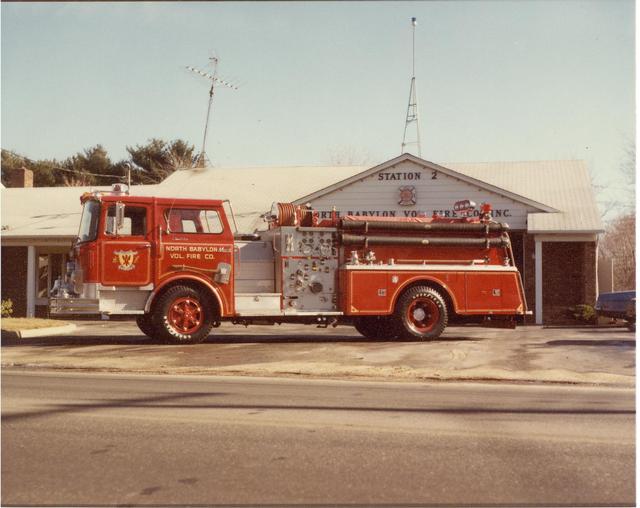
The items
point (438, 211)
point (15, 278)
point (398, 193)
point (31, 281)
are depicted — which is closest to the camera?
point (438, 211)

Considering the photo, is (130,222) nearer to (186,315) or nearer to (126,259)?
(126,259)

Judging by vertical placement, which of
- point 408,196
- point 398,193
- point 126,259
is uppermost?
point 398,193

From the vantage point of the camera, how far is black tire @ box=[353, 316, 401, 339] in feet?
52.3

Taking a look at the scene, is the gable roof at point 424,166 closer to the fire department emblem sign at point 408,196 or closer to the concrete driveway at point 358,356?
the fire department emblem sign at point 408,196

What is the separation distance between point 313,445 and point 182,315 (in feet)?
28.5

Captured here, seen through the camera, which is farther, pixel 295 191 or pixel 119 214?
pixel 295 191

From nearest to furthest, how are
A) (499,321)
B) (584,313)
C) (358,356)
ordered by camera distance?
(358,356)
(499,321)
(584,313)

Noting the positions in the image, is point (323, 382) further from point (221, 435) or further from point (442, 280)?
point (442, 280)

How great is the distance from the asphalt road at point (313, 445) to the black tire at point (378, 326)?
6.25m

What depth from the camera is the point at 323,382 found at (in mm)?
10219

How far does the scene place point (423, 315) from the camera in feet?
52.1

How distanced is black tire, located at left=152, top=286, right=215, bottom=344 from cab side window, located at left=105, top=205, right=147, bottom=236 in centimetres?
121

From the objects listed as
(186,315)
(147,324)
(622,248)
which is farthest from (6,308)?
(622,248)

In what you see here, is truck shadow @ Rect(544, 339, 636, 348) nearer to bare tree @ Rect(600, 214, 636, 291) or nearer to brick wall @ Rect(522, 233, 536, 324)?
brick wall @ Rect(522, 233, 536, 324)
